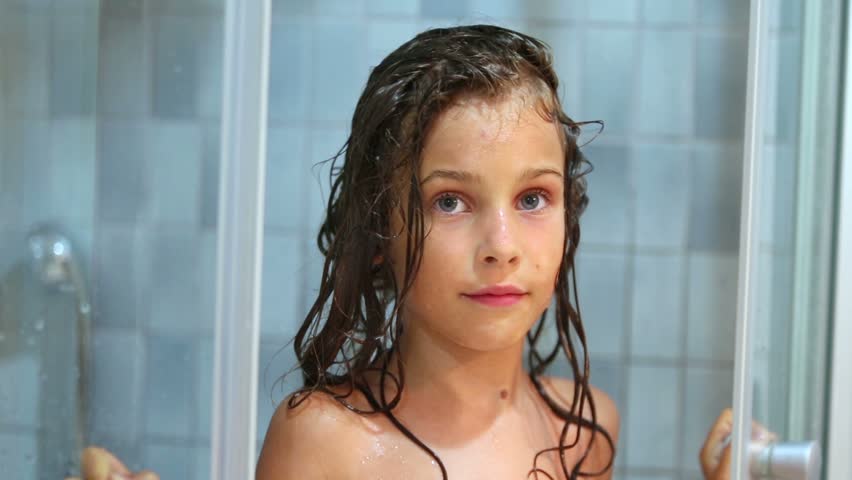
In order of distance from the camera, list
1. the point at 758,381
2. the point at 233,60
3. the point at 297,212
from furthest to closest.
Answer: the point at 297,212, the point at 758,381, the point at 233,60

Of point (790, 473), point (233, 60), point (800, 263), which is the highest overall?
point (233, 60)

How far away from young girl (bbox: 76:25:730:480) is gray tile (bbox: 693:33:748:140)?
0.40 m

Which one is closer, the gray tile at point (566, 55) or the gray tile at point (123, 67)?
the gray tile at point (123, 67)

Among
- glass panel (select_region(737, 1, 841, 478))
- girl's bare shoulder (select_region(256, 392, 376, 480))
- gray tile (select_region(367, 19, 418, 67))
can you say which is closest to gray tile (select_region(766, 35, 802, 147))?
glass panel (select_region(737, 1, 841, 478))

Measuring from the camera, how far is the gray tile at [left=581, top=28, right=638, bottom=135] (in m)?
1.20

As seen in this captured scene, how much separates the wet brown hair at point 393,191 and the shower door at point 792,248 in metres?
0.16

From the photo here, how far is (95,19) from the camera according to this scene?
63cm

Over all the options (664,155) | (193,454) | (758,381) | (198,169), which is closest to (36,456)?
(193,454)

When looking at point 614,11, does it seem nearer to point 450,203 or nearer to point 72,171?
point 450,203

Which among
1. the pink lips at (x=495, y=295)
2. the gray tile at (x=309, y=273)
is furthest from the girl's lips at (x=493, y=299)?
the gray tile at (x=309, y=273)

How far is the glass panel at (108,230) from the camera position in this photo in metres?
0.62

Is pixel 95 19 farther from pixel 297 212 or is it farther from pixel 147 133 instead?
pixel 297 212

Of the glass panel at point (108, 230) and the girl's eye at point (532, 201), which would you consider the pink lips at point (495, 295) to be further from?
the glass panel at point (108, 230)

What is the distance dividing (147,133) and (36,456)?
0.21 m
